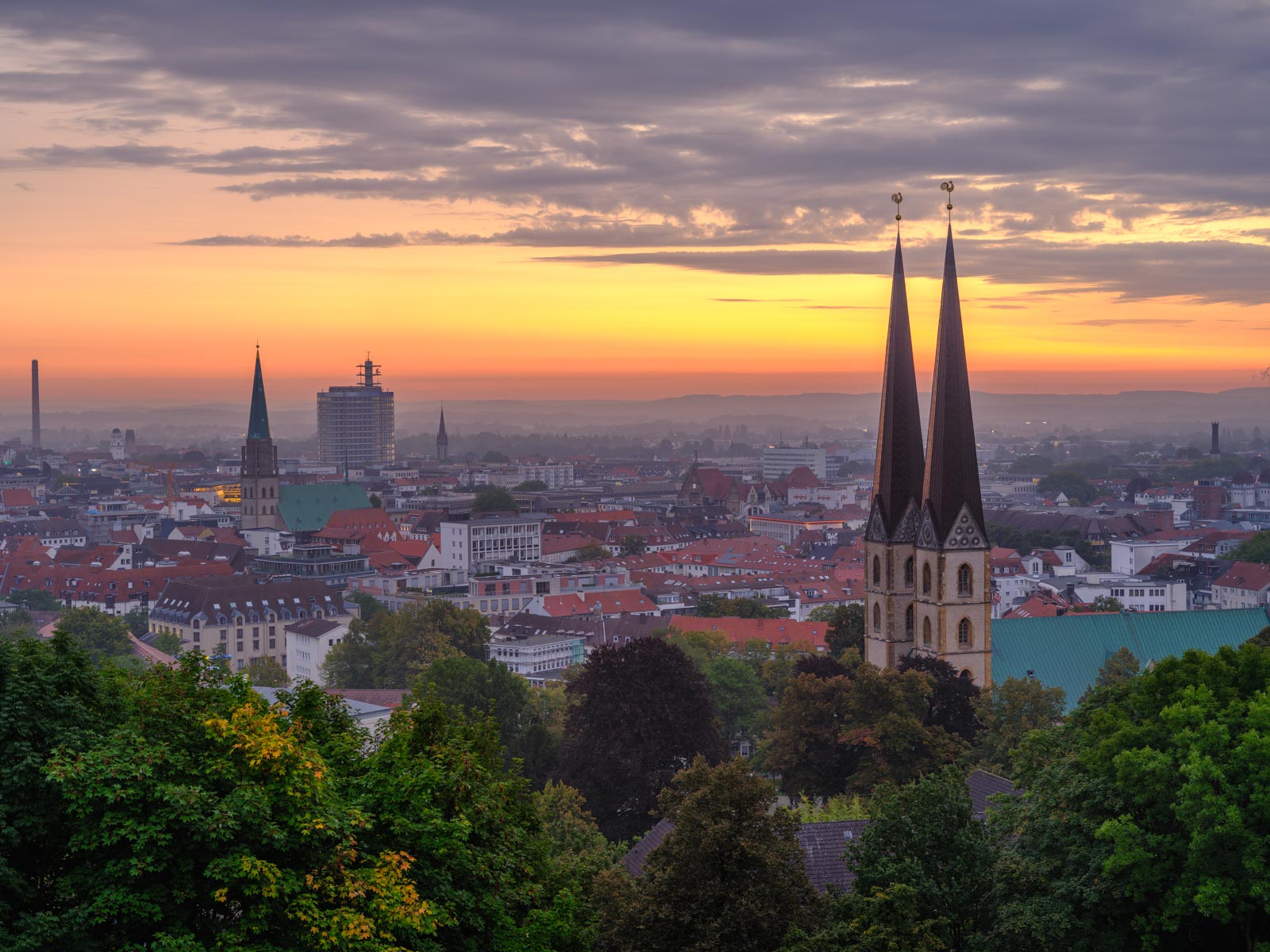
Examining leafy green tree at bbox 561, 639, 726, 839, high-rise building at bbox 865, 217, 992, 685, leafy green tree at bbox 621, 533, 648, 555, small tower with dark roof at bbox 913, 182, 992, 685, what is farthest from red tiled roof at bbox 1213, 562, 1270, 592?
leafy green tree at bbox 561, 639, 726, 839

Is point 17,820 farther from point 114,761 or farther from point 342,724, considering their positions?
point 342,724

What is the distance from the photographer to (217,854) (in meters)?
20.2

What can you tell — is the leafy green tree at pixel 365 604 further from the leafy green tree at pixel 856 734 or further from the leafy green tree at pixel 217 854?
the leafy green tree at pixel 217 854

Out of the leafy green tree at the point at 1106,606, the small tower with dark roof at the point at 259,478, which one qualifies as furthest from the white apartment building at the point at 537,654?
the small tower with dark roof at the point at 259,478

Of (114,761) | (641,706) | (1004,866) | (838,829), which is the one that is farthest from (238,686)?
(641,706)

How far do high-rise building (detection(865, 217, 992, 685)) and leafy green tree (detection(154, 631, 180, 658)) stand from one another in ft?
174

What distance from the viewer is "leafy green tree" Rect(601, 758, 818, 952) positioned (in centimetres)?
2692

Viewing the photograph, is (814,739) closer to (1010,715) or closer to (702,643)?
(1010,715)

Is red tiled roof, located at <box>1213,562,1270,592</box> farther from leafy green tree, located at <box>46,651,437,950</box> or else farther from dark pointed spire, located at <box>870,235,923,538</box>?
leafy green tree, located at <box>46,651,437,950</box>

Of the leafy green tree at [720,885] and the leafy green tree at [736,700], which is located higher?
the leafy green tree at [720,885]

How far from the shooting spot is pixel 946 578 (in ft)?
211

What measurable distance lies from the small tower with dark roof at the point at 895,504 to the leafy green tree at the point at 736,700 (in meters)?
9.27

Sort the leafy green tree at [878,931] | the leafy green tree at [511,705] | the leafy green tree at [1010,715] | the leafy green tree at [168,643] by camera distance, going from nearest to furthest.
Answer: the leafy green tree at [878,931] < the leafy green tree at [1010,715] < the leafy green tree at [511,705] < the leafy green tree at [168,643]

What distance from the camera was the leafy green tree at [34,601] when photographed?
130875 mm
